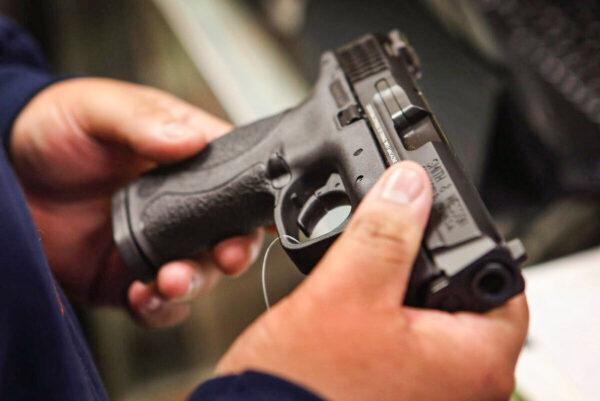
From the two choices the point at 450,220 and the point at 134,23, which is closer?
the point at 450,220

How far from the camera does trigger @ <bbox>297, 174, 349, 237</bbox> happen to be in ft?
1.93

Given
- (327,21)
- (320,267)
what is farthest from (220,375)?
(327,21)

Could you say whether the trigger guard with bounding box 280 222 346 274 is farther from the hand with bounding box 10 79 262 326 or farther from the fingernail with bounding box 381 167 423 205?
the hand with bounding box 10 79 262 326

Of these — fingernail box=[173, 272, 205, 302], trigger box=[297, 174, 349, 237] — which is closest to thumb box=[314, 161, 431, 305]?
trigger box=[297, 174, 349, 237]

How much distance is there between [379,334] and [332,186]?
227mm

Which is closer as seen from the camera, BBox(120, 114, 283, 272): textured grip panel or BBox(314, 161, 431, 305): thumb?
BBox(314, 161, 431, 305): thumb

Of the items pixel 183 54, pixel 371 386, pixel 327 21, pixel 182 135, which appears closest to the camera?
pixel 371 386

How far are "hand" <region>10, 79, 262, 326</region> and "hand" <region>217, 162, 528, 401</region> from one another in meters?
0.37

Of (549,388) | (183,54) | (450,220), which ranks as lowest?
(549,388)

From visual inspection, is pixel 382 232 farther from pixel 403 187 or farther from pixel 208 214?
pixel 208 214

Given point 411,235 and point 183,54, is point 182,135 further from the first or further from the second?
point 183,54

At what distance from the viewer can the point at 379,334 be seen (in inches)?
15.4

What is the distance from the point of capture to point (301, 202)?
0.62m

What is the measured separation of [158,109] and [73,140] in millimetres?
147
